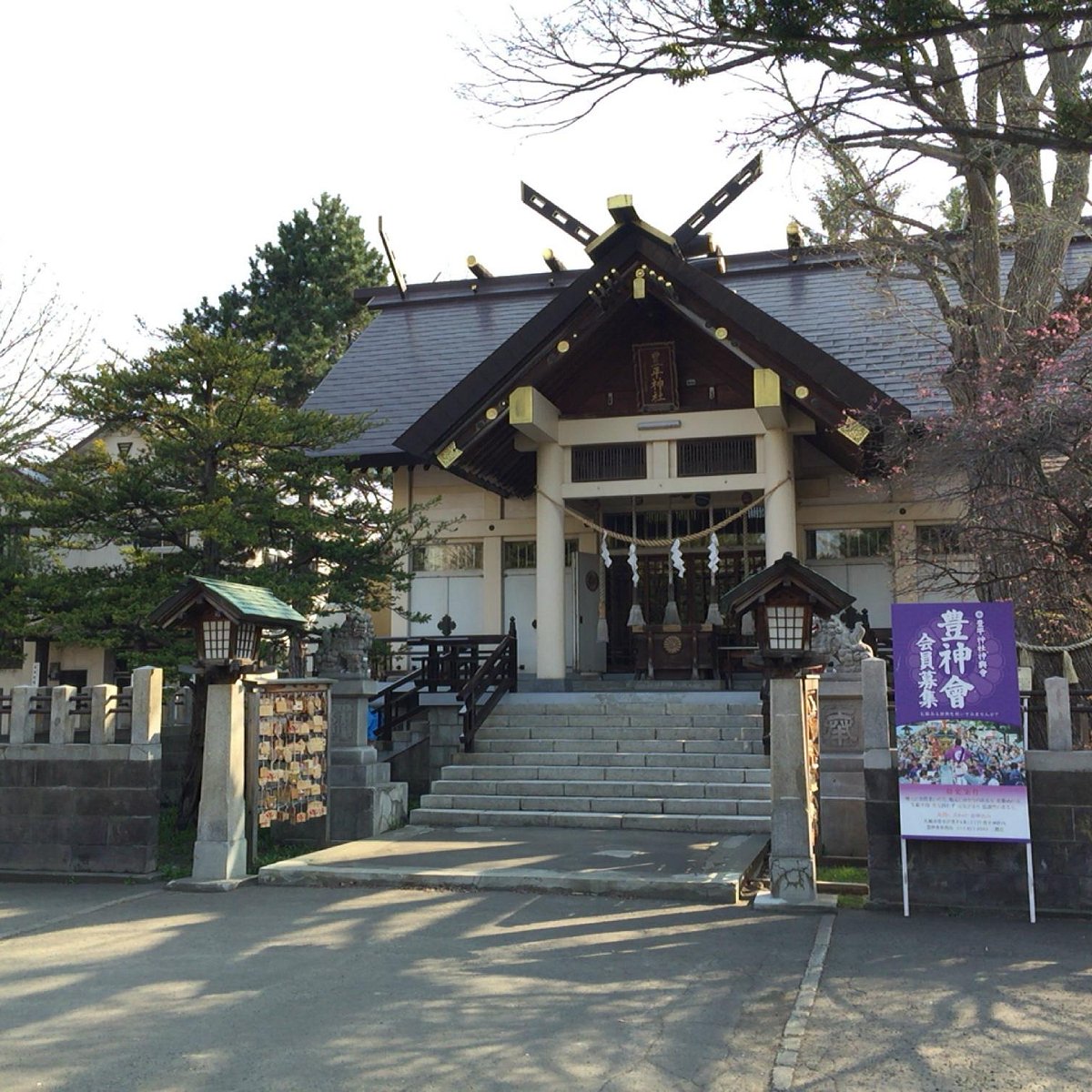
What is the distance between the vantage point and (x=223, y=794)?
32.5 ft

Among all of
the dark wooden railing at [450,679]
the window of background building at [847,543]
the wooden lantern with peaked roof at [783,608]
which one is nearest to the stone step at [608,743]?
the dark wooden railing at [450,679]

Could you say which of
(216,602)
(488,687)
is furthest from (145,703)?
(488,687)

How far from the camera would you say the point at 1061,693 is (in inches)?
327

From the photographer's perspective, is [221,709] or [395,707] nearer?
[221,709]

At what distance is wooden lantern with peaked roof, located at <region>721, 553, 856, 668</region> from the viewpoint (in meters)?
8.86

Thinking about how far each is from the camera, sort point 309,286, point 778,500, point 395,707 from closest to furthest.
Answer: point 395,707 < point 778,500 < point 309,286

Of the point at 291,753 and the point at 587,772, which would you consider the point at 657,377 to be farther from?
the point at 291,753

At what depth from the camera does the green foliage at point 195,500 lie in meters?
12.1

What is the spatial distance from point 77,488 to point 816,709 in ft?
28.5

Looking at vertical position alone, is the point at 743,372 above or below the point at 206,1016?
above

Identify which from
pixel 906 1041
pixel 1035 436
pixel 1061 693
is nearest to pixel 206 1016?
pixel 906 1041

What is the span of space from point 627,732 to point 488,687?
7.95 feet

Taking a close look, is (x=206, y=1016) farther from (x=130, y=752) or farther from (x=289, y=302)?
(x=289, y=302)

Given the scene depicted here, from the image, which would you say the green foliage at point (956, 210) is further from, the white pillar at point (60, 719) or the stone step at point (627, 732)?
the white pillar at point (60, 719)
